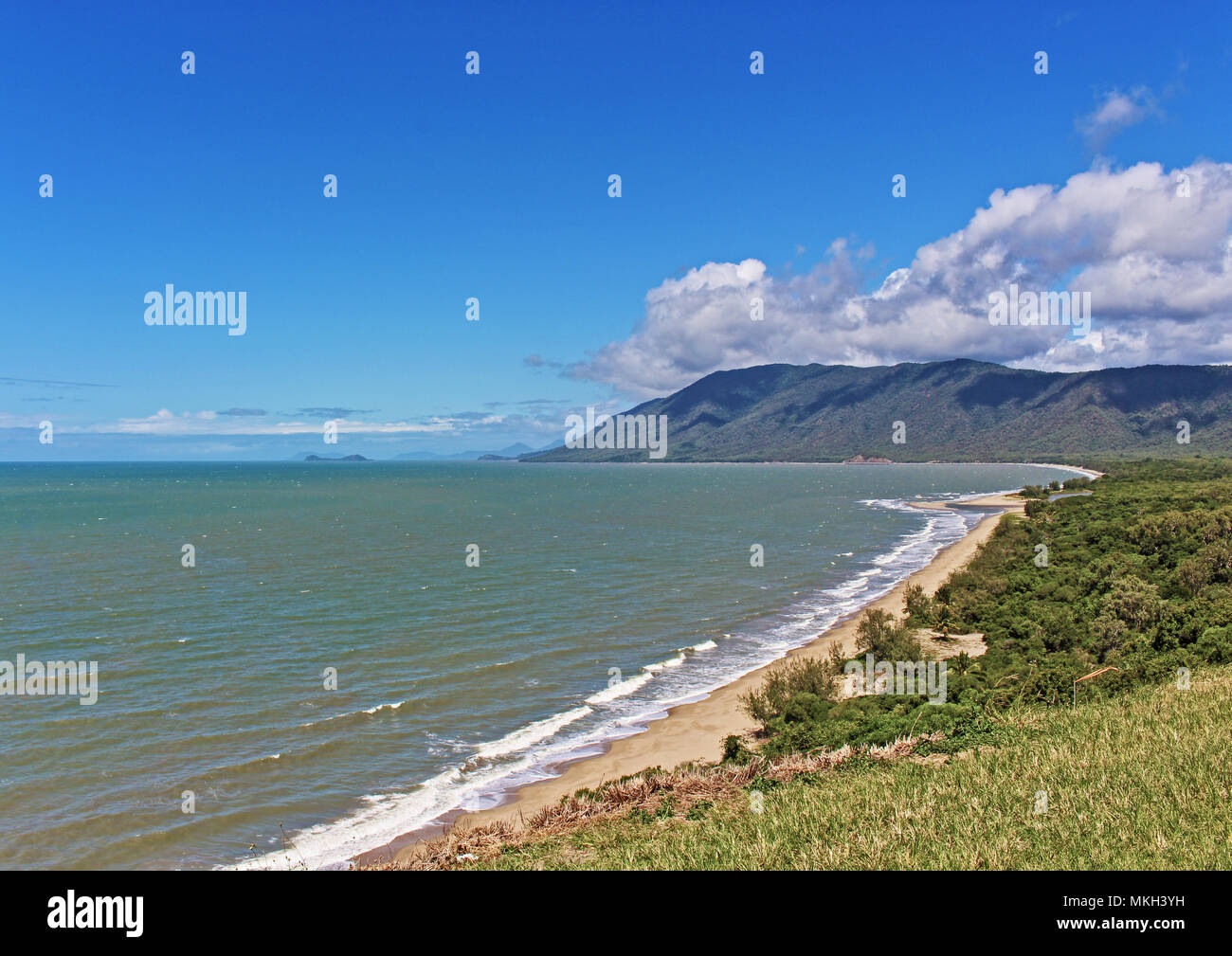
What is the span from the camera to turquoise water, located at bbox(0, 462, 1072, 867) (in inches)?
603

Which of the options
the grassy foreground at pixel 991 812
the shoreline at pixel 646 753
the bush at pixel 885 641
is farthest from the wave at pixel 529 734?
the bush at pixel 885 641

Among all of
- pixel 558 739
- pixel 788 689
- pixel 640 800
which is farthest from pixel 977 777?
pixel 558 739

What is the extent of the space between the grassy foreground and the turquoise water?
704cm

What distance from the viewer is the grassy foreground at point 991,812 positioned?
685cm

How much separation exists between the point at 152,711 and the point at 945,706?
2006 centimetres

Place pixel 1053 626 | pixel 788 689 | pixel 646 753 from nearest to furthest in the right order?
pixel 646 753 < pixel 788 689 < pixel 1053 626

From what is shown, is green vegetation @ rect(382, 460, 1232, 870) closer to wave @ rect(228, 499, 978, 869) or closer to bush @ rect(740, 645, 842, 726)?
bush @ rect(740, 645, 842, 726)

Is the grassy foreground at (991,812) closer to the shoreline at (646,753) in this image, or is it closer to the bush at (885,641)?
the shoreline at (646,753)

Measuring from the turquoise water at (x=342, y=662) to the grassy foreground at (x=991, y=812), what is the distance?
23.1 ft

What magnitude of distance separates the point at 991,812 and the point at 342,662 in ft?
71.9

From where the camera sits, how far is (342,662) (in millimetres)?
25203

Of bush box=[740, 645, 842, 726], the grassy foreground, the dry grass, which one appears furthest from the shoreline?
the grassy foreground

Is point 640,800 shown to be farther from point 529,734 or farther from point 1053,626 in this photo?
point 1053,626
